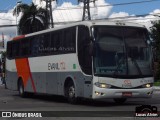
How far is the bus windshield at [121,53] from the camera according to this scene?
1795 cm

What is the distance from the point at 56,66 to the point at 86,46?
3.36m

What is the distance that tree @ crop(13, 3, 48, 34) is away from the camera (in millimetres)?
55812

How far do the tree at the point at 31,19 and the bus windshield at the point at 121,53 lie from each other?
3730 cm

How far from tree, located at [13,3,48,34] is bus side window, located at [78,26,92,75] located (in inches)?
1448

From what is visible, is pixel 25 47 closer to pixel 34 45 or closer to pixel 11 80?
pixel 34 45

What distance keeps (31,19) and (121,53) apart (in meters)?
39.3

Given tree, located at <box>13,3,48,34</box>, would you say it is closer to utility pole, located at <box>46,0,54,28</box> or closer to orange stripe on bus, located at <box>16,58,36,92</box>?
utility pole, located at <box>46,0,54,28</box>

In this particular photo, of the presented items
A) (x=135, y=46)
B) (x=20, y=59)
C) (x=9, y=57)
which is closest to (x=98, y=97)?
(x=135, y=46)

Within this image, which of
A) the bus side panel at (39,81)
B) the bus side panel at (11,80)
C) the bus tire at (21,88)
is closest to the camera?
the bus side panel at (39,81)

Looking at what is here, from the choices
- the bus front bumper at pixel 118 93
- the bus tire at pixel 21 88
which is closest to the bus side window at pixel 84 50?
the bus front bumper at pixel 118 93

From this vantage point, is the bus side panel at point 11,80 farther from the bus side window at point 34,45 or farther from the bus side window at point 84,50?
the bus side window at point 84,50

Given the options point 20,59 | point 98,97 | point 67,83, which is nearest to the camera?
Answer: point 98,97

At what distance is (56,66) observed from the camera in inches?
843

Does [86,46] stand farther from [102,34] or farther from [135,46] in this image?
[135,46]
